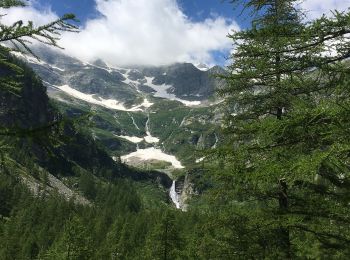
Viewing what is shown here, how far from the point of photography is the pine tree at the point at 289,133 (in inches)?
279

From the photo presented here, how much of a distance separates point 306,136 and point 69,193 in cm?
17807

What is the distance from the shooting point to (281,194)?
539 inches

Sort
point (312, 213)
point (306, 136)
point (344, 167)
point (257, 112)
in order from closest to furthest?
point (344, 167)
point (306, 136)
point (312, 213)
point (257, 112)

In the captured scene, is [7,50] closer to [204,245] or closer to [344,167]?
[344,167]

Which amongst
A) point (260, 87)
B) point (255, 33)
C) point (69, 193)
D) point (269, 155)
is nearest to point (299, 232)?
point (269, 155)

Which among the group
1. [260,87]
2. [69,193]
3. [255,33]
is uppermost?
[69,193]

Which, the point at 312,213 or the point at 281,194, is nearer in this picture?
the point at 312,213

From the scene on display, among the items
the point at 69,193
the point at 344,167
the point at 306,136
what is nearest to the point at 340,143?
the point at 344,167

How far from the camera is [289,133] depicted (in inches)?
341

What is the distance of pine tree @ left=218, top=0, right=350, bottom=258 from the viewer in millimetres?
7090

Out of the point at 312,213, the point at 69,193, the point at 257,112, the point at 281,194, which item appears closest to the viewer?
the point at 312,213

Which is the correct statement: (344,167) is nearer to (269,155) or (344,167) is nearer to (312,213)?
(269,155)

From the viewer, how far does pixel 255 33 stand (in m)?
8.91

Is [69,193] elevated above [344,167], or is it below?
above
